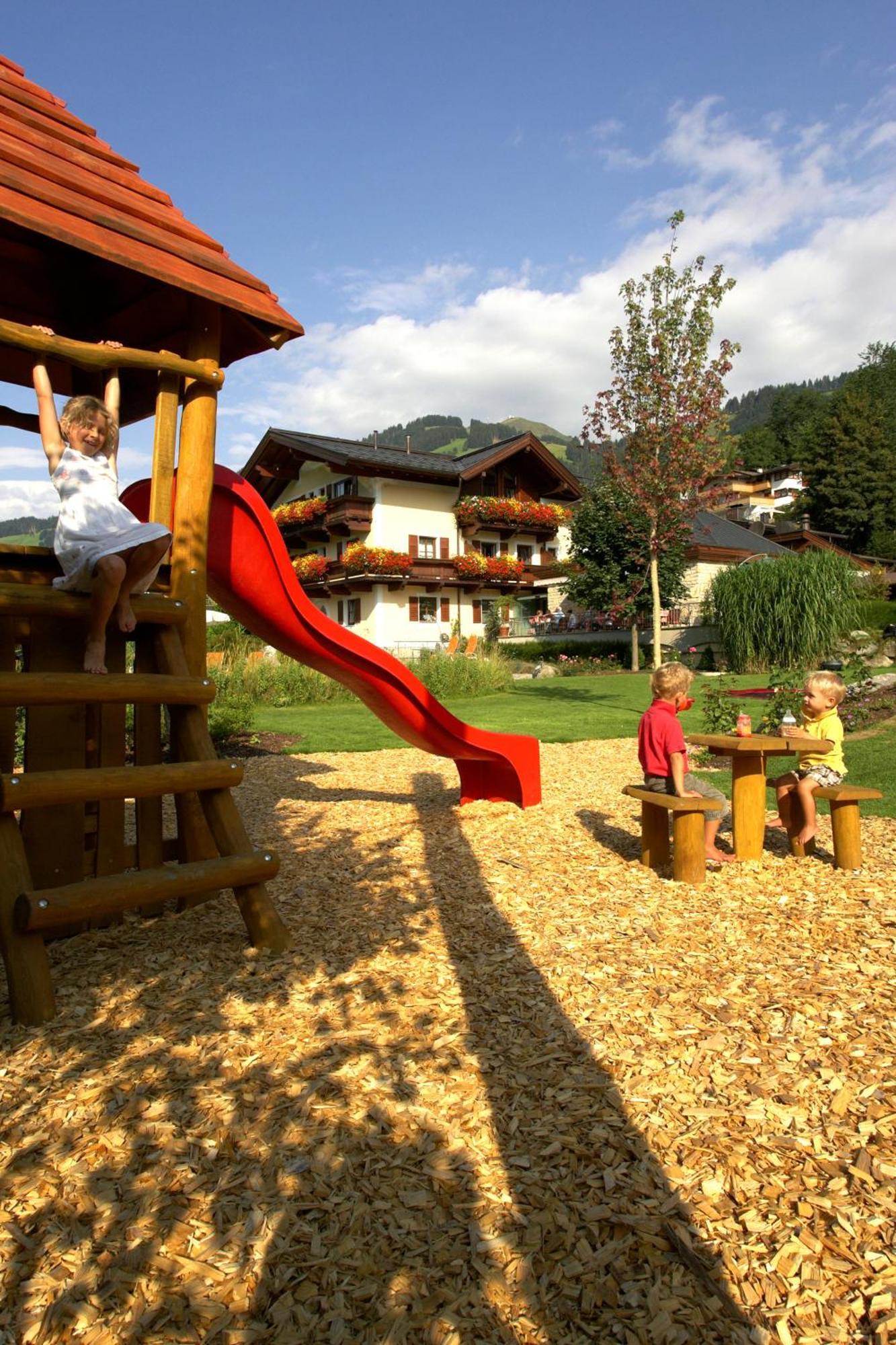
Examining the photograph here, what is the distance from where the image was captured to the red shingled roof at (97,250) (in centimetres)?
379

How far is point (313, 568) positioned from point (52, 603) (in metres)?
31.5

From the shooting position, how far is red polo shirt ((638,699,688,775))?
5.05 meters

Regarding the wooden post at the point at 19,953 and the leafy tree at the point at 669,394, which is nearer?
the wooden post at the point at 19,953

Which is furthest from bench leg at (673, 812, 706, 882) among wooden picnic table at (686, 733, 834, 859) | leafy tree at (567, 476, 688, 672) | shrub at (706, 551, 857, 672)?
leafy tree at (567, 476, 688, 672)

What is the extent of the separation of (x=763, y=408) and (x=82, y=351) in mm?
178209

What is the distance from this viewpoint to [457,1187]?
7.27ft

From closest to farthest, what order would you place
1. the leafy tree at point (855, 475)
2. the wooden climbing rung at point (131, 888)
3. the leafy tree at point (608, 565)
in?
the wooden climbing rung at point (131, 888) < the leafy tree at point (608, 565) < the leafy tree at point (855, 475)

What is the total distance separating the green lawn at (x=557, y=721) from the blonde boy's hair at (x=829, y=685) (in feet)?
6.17

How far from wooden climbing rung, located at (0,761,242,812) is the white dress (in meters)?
0.80

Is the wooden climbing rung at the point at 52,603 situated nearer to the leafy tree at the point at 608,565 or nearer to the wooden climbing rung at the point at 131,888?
the wooden climbing rung at the point at 131,888

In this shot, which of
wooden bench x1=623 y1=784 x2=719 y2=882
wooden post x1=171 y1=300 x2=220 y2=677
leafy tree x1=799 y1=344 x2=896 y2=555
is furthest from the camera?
leafy tree x1=799 y1=344 x2=896 y2=555

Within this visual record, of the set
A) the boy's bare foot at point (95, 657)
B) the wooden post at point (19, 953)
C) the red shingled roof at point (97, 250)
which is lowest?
the wooden post at point (19, 953)

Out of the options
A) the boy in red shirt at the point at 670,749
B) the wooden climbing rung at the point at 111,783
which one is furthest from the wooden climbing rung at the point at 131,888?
the boy in red shirt at the point at 670,749

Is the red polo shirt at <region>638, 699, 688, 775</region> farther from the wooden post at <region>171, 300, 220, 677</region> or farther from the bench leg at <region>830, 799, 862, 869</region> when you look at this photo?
the wooden post at <region>171, 300, 220, 677</region>
